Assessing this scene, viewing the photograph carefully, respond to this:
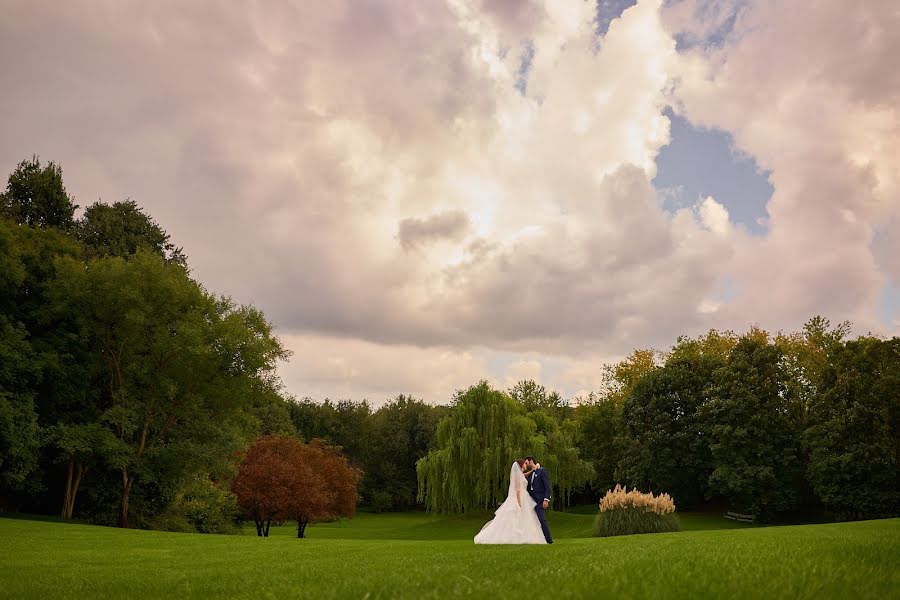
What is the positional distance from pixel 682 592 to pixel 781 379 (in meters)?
52.8

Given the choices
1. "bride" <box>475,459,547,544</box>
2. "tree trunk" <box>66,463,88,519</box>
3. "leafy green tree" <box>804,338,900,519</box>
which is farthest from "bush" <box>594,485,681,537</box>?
"tree trunk" <box>66,463,88,519</box>

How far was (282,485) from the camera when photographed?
3678 cm

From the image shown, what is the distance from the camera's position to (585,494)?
7156 cm

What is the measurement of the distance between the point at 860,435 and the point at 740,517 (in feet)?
37.9

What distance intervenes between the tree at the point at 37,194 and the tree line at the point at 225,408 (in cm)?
11

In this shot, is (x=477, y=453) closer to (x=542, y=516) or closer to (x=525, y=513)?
(x=525, y=513)

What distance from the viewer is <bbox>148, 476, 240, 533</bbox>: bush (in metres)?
36.9

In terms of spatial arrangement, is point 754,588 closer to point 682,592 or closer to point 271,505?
point 682,592

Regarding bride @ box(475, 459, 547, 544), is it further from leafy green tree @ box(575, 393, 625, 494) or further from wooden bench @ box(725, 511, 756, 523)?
leafy green tree @ box(575, 393, 625, 494)

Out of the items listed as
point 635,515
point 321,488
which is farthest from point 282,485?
point 635,515

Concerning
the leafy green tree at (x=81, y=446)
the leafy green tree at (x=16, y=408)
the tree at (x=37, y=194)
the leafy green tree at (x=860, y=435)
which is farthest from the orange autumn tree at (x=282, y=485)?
the leafy green tree at (x=860, y=435)

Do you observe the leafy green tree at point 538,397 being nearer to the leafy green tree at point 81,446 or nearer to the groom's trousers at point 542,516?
the leafy green tree at point 81,446

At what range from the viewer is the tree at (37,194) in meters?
39.4

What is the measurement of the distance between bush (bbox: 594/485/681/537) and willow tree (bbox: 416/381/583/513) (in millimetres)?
15476
